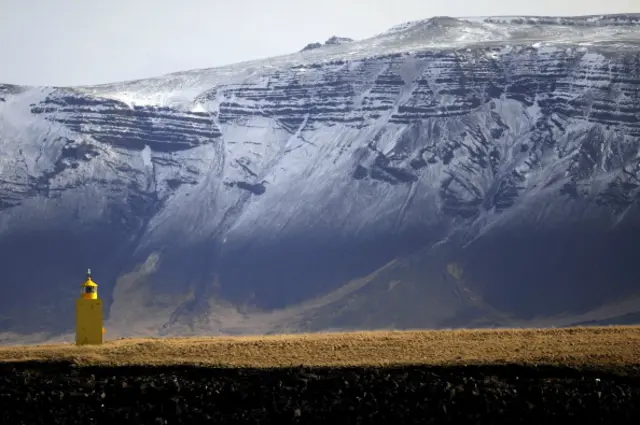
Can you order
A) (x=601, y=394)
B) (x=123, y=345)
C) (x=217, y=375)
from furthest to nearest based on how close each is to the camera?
1. (x=123, y=345)
2. (x=217, y=375)
3. (x=601, y=394)

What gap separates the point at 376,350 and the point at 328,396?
4.21 m

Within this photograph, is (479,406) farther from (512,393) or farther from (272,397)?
(272,397)

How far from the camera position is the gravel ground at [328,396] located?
49.5m

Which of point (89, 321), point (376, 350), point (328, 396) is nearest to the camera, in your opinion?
point (328, 396)

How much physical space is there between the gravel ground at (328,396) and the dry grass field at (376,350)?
2.71 feet

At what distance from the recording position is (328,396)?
51250 mm

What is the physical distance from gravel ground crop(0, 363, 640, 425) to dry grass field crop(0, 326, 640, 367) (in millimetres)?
827

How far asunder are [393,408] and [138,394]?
25.9ft

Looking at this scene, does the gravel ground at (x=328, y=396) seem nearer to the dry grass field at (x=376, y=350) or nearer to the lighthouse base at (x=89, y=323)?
the dry grass field at (x=376, y=350)

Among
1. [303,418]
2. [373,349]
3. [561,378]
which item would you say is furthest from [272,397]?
[561,378]

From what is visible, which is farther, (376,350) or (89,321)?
(89,321)

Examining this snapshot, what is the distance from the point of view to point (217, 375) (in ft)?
174

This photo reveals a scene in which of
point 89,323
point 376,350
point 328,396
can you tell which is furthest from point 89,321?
point 328,396

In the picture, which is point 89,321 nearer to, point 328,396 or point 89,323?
point 89,323
